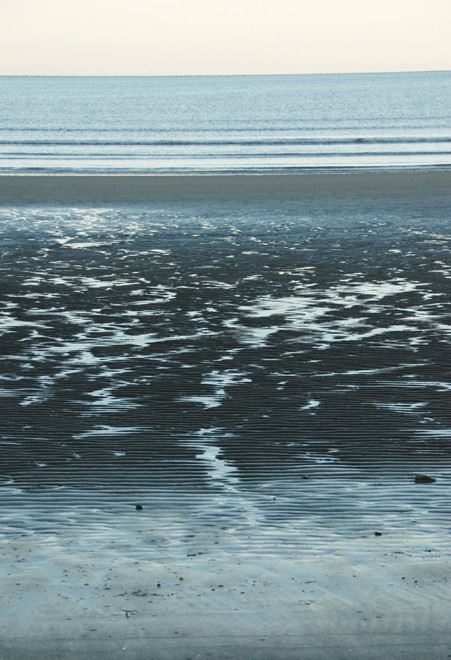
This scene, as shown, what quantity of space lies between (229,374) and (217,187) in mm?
18331

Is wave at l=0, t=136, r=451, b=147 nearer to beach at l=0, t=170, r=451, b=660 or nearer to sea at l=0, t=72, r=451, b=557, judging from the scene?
sea at l=0, t=72, r=451, b=557

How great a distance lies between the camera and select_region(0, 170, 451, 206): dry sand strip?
2448 cm

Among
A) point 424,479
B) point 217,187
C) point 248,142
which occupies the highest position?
point 424,479

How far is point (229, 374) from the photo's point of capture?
29.1 ft

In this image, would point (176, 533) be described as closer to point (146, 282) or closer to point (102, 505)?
point (102, 505)

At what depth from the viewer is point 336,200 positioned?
77.9 feet

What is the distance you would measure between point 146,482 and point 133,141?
153ft

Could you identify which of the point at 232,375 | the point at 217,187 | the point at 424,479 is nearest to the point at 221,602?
the point at 424,479

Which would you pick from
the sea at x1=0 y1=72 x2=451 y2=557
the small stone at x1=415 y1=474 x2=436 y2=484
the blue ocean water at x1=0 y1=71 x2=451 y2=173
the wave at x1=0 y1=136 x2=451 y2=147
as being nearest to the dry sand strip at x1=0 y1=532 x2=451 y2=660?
the sea at x1=0 y1=72 x2=451 y2=557

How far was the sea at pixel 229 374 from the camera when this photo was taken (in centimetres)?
575

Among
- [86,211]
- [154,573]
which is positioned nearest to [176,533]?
[154,573]

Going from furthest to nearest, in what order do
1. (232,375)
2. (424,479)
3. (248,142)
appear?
1. (248,142)
2. (232,375)
3. (424,479)

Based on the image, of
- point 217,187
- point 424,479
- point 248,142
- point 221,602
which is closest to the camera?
point 221,602

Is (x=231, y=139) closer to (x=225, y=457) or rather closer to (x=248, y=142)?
(x=248, y=142)
